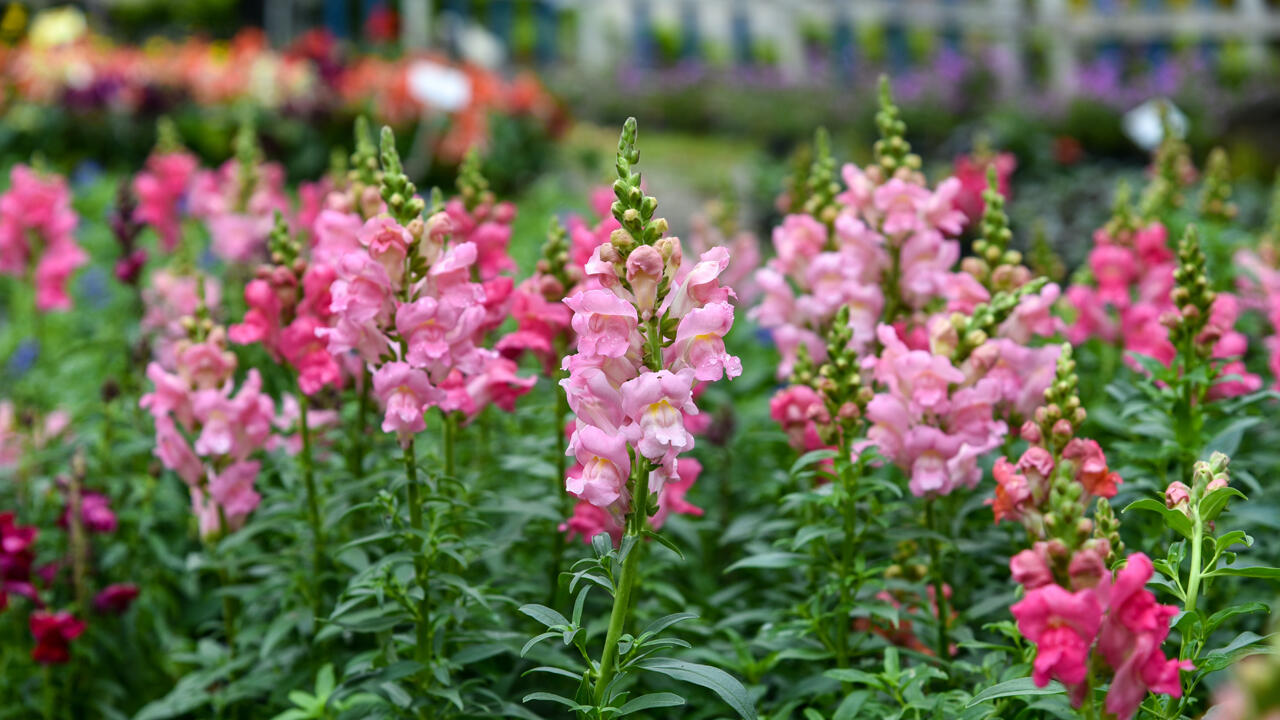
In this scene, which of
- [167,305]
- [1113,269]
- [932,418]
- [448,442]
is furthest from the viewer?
[167,305]

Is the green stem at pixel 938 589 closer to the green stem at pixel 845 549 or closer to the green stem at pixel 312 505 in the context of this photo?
the green stem at pixel 845 549

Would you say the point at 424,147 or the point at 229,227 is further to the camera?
the point at 424,147

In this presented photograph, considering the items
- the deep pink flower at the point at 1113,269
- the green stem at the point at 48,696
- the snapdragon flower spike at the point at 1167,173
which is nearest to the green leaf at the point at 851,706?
the deep pink flower at the point at 1113,269

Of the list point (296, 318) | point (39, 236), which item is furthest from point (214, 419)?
point (39, 236)

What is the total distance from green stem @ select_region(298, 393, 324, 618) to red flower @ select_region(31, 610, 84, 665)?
586 millimetres

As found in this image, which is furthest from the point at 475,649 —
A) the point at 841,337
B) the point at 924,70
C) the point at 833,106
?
the point at 924,70

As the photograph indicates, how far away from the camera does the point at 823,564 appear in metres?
2.24

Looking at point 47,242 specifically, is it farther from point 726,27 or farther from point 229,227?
point 726,27

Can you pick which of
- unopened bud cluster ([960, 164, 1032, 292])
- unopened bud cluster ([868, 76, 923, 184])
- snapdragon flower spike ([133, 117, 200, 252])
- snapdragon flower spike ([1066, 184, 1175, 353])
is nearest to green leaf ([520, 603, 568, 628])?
unopened bud cluster ([960, 164, 1032, 292])

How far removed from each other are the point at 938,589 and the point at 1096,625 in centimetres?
80

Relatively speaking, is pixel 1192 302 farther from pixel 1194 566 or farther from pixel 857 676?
pixel 857 676

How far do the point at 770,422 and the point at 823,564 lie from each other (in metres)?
1.30

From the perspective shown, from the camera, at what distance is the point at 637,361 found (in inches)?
68.7

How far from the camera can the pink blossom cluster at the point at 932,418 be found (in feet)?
7.02
